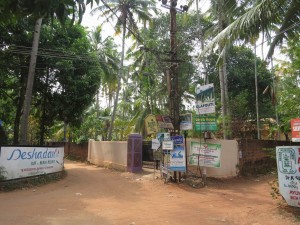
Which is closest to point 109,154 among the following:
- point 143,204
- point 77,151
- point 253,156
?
point 253,156

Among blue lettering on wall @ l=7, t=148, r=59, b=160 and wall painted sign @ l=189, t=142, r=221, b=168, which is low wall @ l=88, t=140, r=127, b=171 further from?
wall painted sign @ l=189, t=142, r=221, b=168

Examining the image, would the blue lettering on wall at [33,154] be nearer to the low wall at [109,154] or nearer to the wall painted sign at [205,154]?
the low wall at [109,154]

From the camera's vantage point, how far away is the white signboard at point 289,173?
719cm

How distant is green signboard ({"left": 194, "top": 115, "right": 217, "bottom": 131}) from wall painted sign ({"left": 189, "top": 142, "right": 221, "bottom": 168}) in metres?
0.64

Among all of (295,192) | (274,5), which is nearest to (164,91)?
(274,5)

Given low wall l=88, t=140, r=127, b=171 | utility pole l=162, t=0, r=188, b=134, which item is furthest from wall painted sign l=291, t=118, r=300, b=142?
low wall l=88, t=140, r=127, b=171

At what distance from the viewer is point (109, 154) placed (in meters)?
19.4

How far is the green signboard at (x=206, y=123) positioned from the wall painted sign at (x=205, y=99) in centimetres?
40

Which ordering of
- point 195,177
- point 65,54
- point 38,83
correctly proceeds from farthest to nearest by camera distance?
1. point 38,83
2. point 65,54
3. point 195,177

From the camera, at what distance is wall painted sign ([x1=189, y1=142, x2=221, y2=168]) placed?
11.9 meters

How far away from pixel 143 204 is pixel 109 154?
1090 centimetres

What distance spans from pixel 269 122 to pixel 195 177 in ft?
38.4

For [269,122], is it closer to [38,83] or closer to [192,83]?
[192,83]

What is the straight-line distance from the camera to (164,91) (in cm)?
2552
